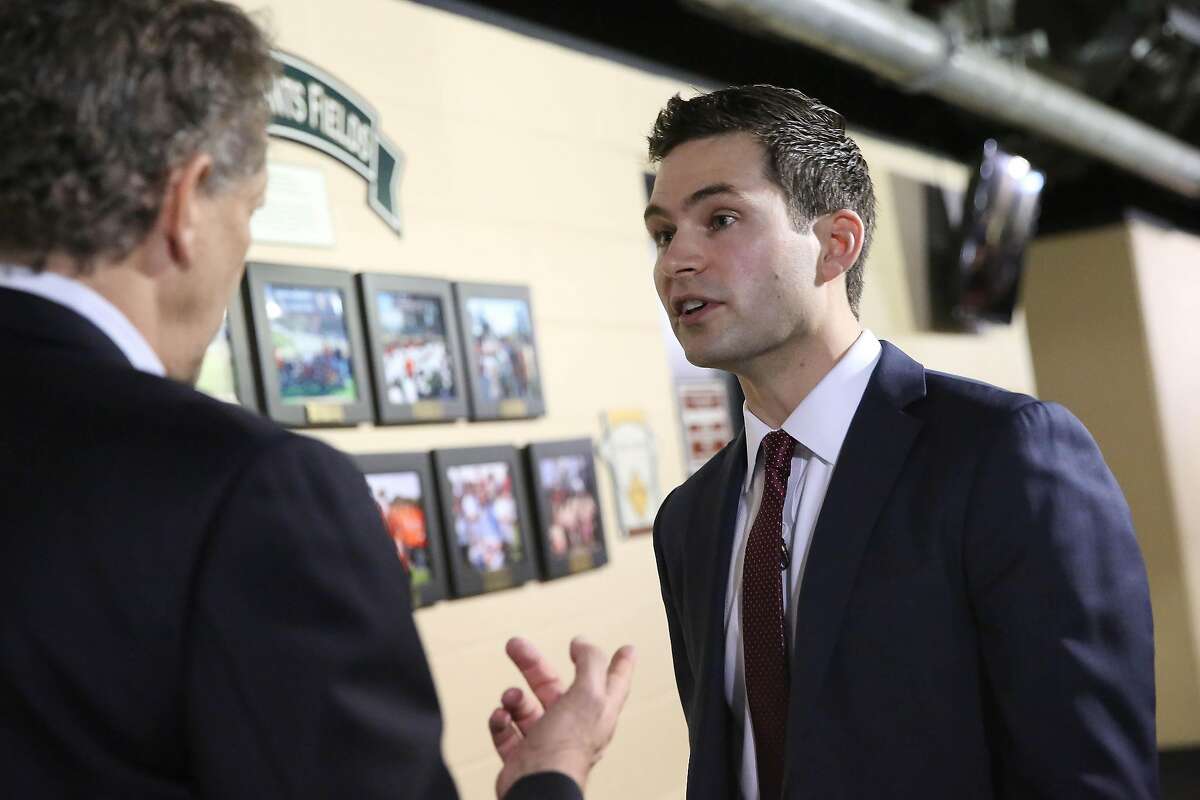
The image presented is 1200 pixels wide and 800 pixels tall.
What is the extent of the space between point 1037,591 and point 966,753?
217 millimetres

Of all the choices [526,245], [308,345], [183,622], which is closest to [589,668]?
[183,622]

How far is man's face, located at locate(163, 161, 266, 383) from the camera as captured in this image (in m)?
0.94

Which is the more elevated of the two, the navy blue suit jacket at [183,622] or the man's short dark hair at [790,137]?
the man's short dark hair at [790,137]

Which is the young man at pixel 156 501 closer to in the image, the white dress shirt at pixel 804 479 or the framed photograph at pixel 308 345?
the white dress shirt at pixel 804 479

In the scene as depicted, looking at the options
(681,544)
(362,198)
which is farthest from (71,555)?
(362,198)

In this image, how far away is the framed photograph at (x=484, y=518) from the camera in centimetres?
318

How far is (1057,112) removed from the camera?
5.35 m

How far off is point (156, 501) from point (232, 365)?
2.01 metres

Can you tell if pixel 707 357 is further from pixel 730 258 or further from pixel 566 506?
pixel 566 506

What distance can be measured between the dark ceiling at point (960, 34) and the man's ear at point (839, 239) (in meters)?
2.01

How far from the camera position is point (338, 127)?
3094 mm

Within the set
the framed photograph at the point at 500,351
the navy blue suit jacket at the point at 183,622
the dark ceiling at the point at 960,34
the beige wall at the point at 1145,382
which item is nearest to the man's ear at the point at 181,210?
the navy blue suit jacket at the point at 183,622

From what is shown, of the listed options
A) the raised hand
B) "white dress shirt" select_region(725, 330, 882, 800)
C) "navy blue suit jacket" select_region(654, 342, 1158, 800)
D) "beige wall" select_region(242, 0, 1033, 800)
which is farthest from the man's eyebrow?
"beige wall" select_region(242, 0, 1033, 800)

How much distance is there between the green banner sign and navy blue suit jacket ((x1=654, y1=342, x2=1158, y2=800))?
6.19 ft
